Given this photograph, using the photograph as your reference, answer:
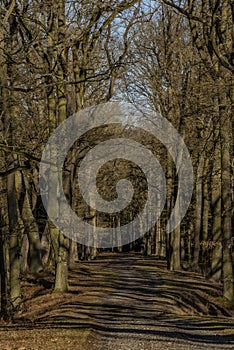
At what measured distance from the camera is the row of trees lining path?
1720 cm

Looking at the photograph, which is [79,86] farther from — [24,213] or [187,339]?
[187,339]

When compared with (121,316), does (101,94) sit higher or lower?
higher

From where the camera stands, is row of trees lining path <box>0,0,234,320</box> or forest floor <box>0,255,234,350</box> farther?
row of trees lining path <box>0,0,234,320</box>

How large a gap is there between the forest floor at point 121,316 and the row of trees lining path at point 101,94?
1086 mm

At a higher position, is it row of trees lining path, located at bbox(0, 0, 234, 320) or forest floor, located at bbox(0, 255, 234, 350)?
row of trees lining path, located at bbox(0, 0, 234, 320)

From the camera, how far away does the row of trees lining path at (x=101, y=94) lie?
56.4ft

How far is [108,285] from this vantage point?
27.2 metres

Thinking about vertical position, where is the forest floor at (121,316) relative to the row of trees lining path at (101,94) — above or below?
below

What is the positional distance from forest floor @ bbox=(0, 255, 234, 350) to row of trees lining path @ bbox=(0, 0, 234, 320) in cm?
109

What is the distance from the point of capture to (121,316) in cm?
1706

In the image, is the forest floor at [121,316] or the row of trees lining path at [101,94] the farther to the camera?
the row of trees lining path at [101,94]

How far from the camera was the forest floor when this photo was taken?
474 inches

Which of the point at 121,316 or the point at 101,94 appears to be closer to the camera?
the point at 121,316

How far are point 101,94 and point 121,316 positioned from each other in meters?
20.7
